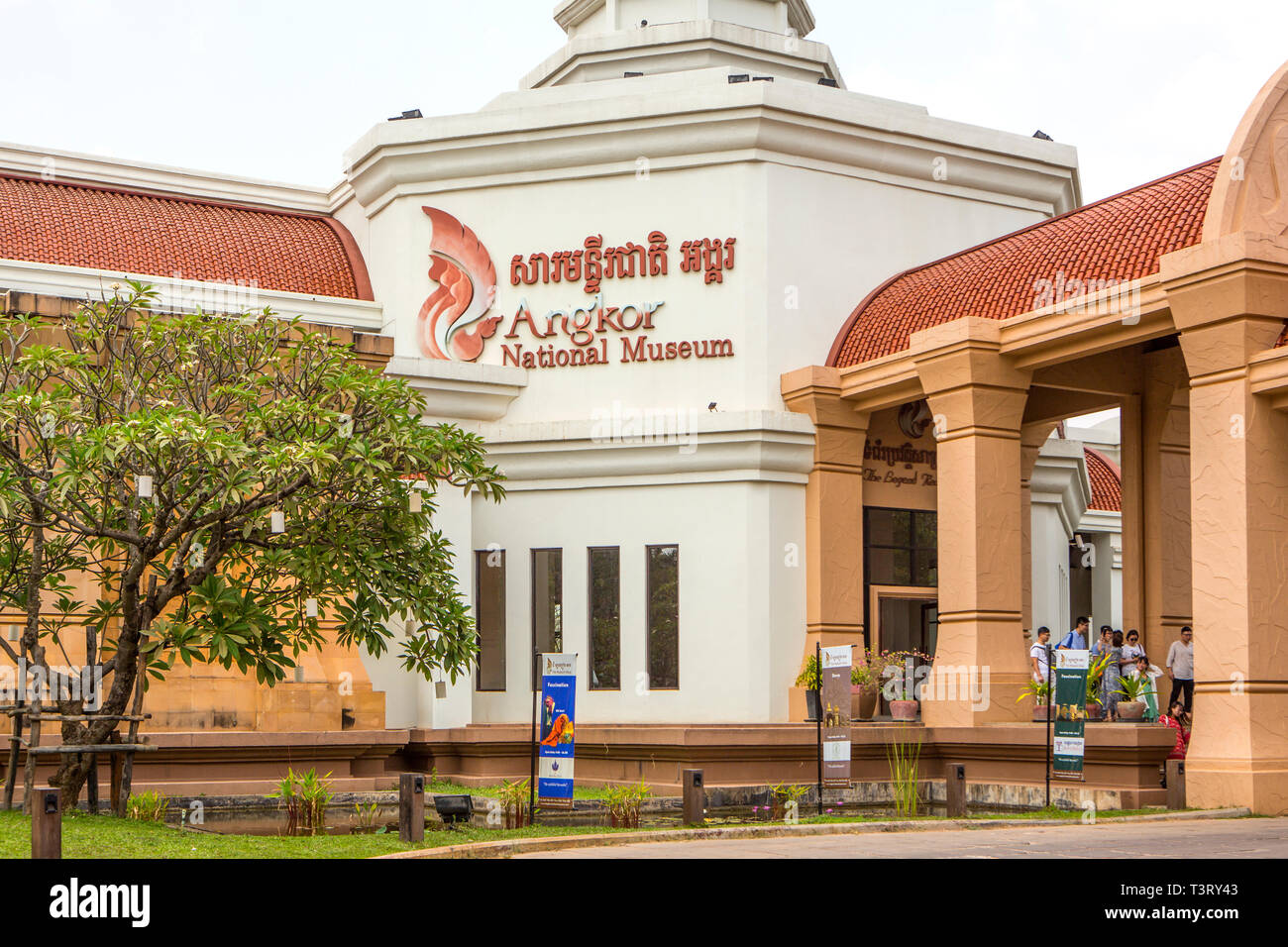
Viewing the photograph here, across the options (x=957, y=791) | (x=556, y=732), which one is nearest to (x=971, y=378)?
(x=957, y=791)

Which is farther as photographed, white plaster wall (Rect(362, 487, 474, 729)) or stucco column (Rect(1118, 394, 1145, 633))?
stucco column (Rect(1118, 394, 1145, 633))

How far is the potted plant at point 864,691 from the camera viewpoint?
873 inches

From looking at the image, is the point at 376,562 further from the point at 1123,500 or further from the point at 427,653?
the point at 1123,500

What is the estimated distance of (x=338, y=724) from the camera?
64.3 ft

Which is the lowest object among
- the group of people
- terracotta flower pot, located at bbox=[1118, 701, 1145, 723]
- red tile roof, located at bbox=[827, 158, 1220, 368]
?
terracotta flower pot, located at bbox=[1118, 701, 1145, 723]

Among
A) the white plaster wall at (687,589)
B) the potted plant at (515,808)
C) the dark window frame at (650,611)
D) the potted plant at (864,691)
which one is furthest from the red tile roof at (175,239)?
the potted plant at (515,808)

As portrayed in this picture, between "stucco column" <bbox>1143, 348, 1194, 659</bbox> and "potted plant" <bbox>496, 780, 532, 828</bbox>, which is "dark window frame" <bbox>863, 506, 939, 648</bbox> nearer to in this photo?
"stucco column" <bbox>1143, 348, 1194, 659</bbox>

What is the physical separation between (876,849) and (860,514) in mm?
11701

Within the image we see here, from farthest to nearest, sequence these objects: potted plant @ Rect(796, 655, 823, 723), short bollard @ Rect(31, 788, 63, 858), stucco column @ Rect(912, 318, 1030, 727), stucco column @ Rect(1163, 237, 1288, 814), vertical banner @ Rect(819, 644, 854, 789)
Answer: potted plant @ Rect(796, 655, 823, 723), stucco column @ Rect(912, 318, 1030, 727), vertical banner @ Rect(819, 644, 854, 789), stucco column @ Rect(1163, 237, 1288, 814), short bollard @ Rect(31, 788, 63, 858)

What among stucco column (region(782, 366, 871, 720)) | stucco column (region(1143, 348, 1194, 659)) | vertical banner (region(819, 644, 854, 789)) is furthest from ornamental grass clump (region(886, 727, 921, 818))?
stucco column (region(1143, 348, 1194, 659))

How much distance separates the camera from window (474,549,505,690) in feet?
76.9

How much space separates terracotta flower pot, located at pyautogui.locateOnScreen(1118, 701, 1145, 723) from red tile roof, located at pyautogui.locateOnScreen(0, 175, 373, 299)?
45.6 ft

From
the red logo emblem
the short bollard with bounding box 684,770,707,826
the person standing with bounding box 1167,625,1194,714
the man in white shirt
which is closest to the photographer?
the short bollard with bounding box 684,770,707,826
